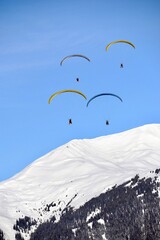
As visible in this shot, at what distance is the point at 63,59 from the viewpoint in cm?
13325

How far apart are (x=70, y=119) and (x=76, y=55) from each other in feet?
77.4

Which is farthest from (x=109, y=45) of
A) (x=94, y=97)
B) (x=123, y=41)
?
(x=94, y=97)

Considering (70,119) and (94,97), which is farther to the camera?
(94,97)

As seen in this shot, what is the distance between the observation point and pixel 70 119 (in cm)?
11750

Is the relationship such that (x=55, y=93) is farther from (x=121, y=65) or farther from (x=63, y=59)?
(x=121, y=65)

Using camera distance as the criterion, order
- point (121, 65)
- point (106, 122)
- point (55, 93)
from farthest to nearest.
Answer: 1. point (55, 93)
2. point (106, 122)
3. point (121, 65)

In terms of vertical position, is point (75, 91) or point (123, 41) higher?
point (123, 41)

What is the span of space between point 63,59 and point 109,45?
1108 cm

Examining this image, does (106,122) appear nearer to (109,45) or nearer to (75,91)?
(75,91)

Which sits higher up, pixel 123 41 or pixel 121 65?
pixel 123 41

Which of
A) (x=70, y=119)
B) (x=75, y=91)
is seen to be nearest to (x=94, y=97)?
(x=75, y=91)

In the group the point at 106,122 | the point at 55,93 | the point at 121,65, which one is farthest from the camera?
the point at 55,93

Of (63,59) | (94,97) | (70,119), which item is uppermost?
(63,59)

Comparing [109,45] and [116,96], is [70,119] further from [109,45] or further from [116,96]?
[109,45]
